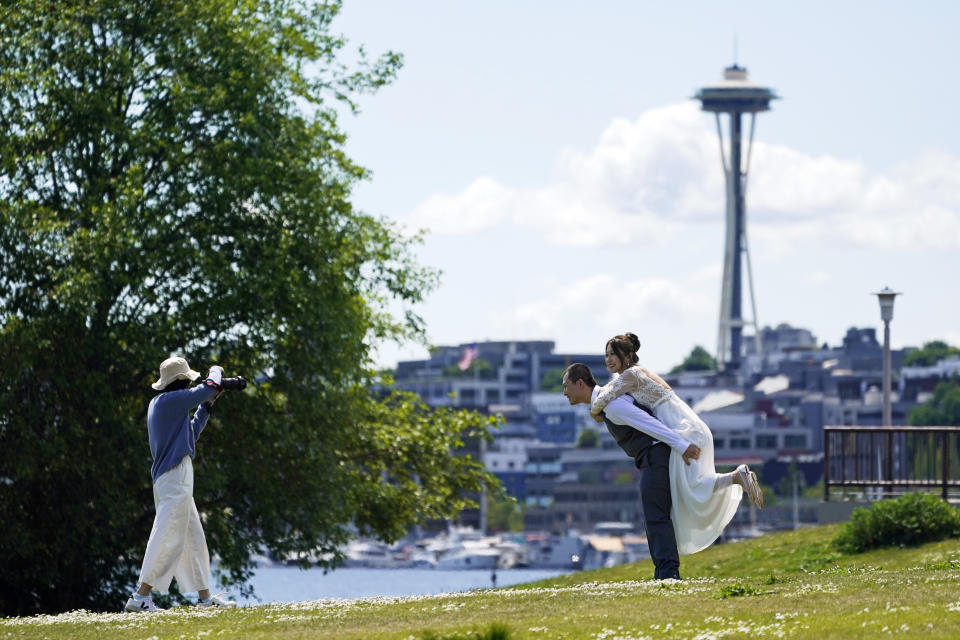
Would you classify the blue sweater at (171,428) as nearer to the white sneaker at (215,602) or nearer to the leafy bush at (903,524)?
the white sneaker at (215,602)

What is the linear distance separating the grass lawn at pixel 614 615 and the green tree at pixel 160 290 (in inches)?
562

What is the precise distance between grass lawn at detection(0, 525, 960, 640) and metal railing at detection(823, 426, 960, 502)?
15002 millimetres

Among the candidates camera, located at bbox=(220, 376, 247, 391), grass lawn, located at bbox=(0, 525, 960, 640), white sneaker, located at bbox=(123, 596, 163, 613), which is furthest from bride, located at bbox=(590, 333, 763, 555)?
white sneaker, located at bbox=(123, 596, 163, 613)

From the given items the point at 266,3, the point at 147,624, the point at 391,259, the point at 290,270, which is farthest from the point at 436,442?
the point at 147,624

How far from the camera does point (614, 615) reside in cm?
1220

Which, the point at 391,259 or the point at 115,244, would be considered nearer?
the point at 115,244

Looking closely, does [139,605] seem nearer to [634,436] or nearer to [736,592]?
[634,436]

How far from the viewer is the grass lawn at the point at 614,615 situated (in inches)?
441

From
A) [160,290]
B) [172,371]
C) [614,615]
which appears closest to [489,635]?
[614,615]

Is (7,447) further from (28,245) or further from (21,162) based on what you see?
(21,162)

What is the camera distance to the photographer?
51.0ft

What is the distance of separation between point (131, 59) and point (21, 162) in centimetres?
268

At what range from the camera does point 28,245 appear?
1177 inches

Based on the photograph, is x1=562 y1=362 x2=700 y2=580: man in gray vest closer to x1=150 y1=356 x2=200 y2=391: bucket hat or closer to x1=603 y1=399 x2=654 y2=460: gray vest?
x1=603 y1=399 x2=654 y2=460: gray vest
